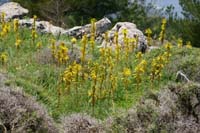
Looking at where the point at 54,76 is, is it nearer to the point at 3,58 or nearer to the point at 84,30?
the point at 3,58

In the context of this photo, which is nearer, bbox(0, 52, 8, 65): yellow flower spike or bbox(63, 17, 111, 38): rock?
bbox(0, 52, 8, 65): yellow flower spike

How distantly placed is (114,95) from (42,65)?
1.66 meters

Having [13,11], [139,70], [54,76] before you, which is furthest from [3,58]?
[13,11]

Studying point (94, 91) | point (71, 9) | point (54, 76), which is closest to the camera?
point (94, 91)

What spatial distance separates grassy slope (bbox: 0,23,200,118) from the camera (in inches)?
259

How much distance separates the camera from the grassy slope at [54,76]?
6570 mm

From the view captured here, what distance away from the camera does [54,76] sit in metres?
7.83

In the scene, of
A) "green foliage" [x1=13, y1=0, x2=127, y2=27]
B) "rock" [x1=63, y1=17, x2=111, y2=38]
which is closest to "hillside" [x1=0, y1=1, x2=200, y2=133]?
"rock" [x1=63, y1=17, x2=111, y2=38]

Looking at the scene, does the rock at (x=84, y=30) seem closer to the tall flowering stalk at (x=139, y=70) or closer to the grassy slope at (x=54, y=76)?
the grassy slope at (x=54, y=76)

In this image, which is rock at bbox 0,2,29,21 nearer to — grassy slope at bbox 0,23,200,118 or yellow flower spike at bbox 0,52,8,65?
grassy slope at bbox 0,23,200,118

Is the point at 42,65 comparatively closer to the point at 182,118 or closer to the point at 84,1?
the point at 182,118

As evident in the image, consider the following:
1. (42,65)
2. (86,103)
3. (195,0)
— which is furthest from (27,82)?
(195,0)

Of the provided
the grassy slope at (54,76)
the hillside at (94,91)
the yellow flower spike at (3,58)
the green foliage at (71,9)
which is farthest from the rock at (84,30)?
the green foliage at (71,9)

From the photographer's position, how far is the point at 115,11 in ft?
82.5
